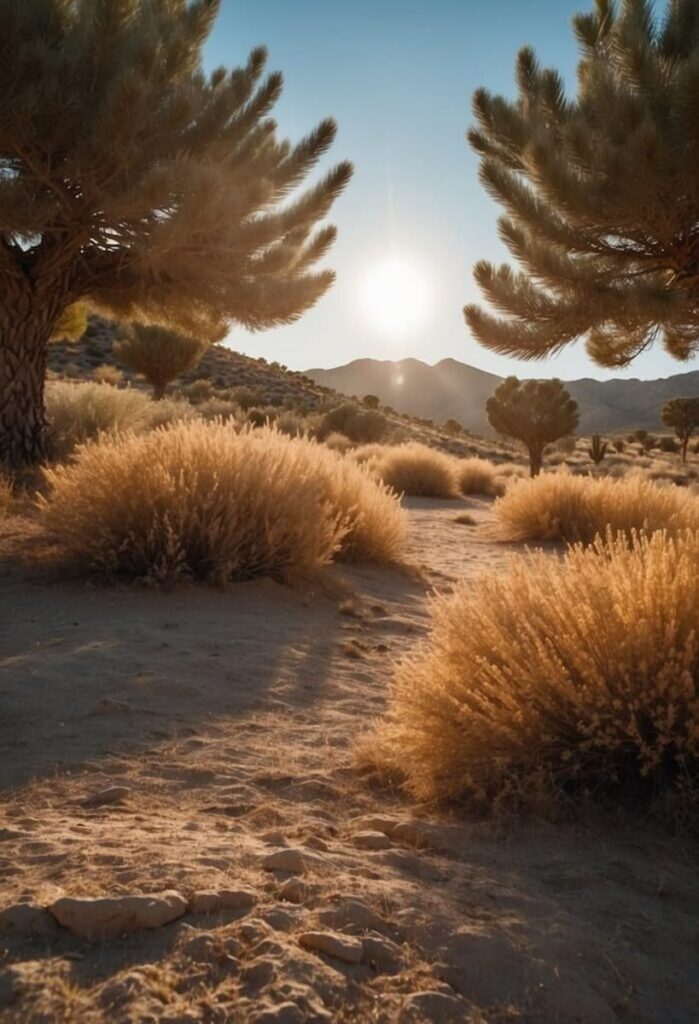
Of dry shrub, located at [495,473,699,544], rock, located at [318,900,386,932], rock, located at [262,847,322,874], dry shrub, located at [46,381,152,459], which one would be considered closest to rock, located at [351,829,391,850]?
rock, located at [262,847,322,874]

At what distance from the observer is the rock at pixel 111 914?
2180 millimetres

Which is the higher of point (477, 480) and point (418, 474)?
point (418, 474)

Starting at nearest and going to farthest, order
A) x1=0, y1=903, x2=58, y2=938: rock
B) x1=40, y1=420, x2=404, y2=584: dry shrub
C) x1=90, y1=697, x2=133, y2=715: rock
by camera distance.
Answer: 1. x1=0, y1=903, x2=58, y2=938: rock
2. x1=90, y1=697, x2=133, y2=715: rock
3. x1=40, y1=420, x2=404, y2=584: dry shrub

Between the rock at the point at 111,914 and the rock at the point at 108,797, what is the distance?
3.08 ft

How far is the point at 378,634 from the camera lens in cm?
650

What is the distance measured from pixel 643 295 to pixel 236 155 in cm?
638

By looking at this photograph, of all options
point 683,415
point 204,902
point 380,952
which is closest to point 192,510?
point 204,902

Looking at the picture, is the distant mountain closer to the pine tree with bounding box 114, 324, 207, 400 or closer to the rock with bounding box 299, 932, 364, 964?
the pine tree with bounding box 114, 324, 207, 400

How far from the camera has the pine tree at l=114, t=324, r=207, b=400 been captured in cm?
2823

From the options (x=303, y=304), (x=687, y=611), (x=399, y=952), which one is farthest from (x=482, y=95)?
(x=399, y=952)

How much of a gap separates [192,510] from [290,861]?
Answer: 4478 millimetres

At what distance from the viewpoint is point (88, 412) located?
14.1 m

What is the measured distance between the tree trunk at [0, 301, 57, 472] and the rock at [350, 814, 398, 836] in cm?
804

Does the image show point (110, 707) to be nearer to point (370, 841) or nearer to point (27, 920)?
point (370, 841)
